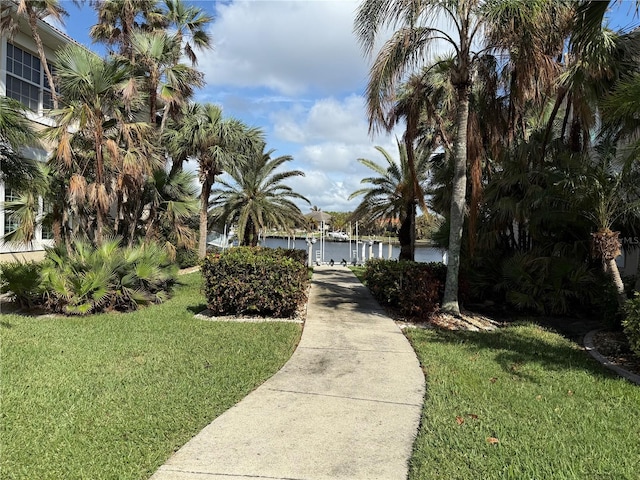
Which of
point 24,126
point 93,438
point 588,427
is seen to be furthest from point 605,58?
point 24,126

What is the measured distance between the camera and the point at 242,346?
6543mm

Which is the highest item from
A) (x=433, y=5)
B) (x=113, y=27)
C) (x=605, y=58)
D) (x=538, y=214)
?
(x=113, y=27)

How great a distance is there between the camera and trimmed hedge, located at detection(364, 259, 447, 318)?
895 centimetres

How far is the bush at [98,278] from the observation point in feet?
29.3

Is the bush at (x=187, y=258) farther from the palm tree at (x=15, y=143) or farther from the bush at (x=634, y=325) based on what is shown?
the bush at (x=634, y=325)

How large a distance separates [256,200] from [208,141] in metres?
5.04

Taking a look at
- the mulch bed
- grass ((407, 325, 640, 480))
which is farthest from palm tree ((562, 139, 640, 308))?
grass ((407, 325, 640, 480))

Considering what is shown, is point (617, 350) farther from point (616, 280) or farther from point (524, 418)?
point (524, 418)

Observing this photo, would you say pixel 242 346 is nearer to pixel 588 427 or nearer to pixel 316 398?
pixel 316 398

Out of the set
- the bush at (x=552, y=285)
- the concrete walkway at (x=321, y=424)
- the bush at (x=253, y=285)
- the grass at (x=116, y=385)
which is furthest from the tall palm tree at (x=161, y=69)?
the bush at (x=552, y=285)

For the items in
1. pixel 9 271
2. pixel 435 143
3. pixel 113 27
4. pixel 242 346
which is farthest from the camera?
pixel 435 143

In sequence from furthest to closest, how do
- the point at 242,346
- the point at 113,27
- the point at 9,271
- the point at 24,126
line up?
1. the point at 113,27
2. the point at 9,271
3. the point at 24,126
4. the point at 242,346

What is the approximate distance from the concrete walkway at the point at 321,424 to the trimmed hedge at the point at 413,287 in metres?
2.38

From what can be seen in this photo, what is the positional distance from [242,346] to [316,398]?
232 cm
